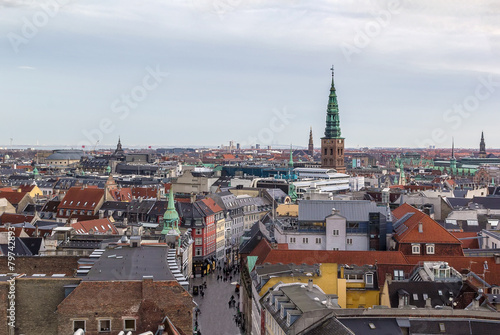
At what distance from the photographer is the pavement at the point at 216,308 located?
61125mm

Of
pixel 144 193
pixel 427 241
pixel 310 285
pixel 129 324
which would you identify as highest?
pixel 129 324

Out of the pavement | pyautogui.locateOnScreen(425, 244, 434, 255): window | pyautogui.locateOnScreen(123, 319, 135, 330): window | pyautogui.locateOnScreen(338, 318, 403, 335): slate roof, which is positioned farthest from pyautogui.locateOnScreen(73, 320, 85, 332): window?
pyautogui.locateOnScreen(425, 244, 434, 255): window

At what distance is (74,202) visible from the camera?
10656cm

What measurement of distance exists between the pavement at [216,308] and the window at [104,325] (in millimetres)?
27541

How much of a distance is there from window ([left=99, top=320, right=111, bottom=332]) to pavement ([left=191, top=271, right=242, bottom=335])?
2754 cm

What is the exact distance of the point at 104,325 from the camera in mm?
32438

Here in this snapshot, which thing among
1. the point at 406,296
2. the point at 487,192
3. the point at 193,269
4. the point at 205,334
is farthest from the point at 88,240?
the point at 487,192

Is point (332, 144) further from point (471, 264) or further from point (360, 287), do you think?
point (360, 287)

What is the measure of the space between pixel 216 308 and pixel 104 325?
37648mm

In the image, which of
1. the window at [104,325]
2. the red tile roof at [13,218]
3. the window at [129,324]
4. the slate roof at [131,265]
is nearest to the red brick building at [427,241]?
the slate roof at [131,265]

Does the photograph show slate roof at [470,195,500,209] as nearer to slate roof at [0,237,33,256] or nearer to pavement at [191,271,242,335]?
pavement at [191,271,242,335]

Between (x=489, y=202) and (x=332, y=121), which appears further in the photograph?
(x=332, y=121)

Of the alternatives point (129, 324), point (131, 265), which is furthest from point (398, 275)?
point (129, 324)

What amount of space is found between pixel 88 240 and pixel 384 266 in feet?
89.5
